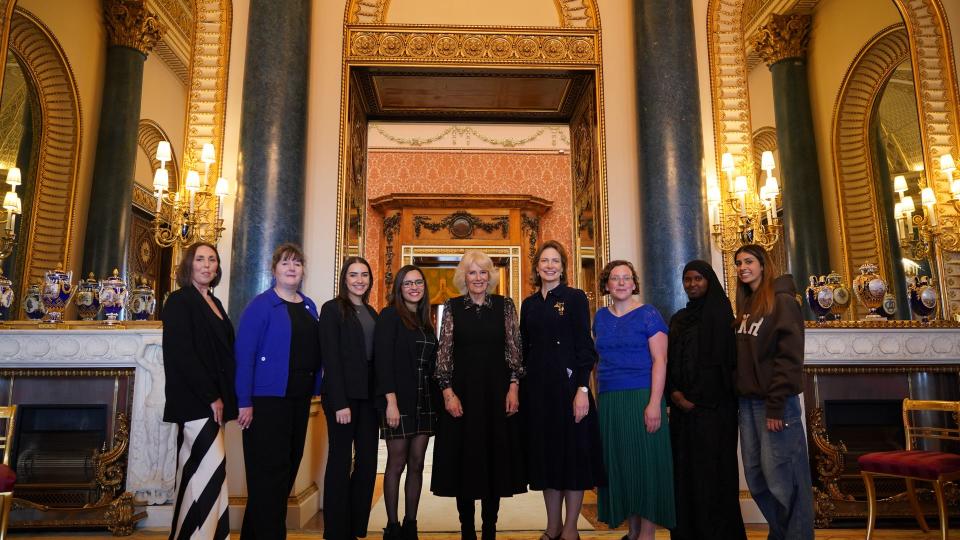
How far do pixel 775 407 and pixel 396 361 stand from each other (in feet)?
5.73

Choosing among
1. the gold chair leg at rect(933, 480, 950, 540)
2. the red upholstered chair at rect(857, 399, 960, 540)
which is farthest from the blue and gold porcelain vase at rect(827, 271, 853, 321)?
the gold chair leg at rect(933, 480, 950, 540)

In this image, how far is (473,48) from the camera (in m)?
5.15

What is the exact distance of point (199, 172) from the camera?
15.1 ft

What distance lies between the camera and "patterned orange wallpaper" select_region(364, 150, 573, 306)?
10.8m

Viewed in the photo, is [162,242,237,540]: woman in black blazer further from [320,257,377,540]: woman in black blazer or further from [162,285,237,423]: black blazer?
[320,257,377,540]: woman in black blazer

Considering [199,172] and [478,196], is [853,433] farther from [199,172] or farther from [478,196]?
[478,196]

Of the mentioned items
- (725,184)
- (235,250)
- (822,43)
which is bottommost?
(235,250)

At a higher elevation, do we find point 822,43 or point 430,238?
point 822,43

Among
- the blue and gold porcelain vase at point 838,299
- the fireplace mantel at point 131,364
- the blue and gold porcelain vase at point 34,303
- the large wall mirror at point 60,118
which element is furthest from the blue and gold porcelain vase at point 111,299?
the blue and gold porcelain vase at point 838,299

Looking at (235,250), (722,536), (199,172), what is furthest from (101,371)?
(722,536)

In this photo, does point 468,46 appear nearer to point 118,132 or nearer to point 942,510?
point 118,132

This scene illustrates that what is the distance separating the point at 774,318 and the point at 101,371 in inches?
152

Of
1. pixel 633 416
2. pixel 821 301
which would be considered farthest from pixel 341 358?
pixel 821 301

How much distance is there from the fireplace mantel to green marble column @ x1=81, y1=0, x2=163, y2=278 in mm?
2218
